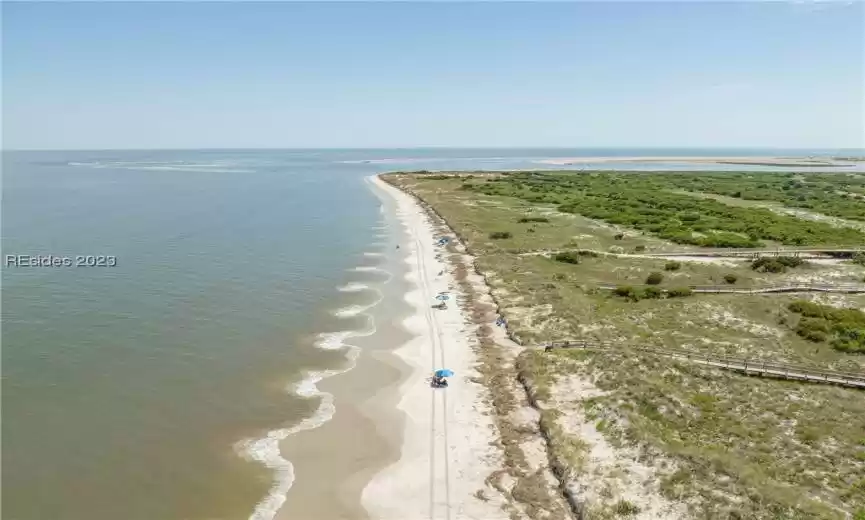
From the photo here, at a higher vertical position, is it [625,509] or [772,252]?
[772,252]

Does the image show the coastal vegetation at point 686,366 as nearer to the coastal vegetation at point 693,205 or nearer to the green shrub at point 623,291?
the green shrub at point 623,291

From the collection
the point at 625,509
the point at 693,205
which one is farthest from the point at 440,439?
the point at 693,205

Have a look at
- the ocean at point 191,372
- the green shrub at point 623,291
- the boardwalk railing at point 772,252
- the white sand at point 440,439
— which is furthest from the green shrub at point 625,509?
the boardwalk railing at point 772,252

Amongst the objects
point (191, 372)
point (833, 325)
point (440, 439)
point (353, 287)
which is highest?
point (353, 287)

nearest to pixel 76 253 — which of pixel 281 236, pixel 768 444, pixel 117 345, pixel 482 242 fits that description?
pixel 281 236

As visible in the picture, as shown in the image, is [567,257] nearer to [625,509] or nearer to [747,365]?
[747,365]

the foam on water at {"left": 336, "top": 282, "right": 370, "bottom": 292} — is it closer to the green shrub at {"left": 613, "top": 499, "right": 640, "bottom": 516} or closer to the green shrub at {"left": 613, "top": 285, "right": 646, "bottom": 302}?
the green shrub at {"left": 613, "top": 285, "right": 646, "bottom": 302}

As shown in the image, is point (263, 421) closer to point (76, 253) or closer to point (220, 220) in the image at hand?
point (76, 253)
